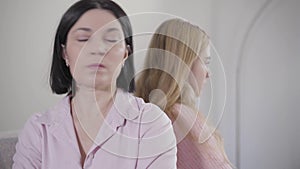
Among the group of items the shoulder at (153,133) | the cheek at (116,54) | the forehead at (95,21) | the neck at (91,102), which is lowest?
the shoulder at (153,133)

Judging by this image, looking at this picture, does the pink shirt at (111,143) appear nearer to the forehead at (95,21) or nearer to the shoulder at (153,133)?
the shoulder at (153,133)

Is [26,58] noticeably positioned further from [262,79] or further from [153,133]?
[262,79]

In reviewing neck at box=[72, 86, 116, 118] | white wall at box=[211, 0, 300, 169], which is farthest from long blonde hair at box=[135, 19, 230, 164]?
white wall at box=[211, 0, 300, 169]

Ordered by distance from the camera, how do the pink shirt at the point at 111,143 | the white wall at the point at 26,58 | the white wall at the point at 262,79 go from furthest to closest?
the white wall at the point at 262,79 → the white wall at the point at 26,58 → the pink shirt at the point at 111,143

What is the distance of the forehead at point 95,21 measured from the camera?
0.83 m

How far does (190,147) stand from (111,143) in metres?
0.25

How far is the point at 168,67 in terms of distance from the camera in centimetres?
98

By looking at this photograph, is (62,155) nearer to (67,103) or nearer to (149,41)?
(67,103)

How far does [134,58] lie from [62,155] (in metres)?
0.27

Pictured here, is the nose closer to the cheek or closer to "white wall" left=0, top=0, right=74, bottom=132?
the cheek

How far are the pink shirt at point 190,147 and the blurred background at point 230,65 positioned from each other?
7 cm

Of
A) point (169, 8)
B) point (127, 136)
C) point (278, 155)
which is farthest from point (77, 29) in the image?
point (278, 155)

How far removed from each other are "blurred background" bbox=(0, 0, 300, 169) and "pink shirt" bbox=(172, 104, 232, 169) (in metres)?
0.07

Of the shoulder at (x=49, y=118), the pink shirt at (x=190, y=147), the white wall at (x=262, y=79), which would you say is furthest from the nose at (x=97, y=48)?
the white wall at (x=262, y=79)
